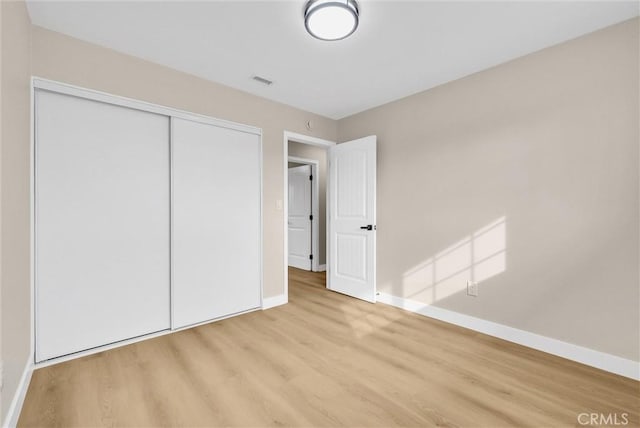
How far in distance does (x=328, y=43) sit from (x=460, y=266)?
7.83 ft

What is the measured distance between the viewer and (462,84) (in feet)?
9.52

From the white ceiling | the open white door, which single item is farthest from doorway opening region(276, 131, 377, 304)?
the white ceiling

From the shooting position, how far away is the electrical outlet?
279 centimetres

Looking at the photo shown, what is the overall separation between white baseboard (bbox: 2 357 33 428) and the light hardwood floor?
0.15 ft

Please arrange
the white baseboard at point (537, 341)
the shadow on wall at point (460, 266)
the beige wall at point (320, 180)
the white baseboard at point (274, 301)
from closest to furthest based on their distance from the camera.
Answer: the white baseboard at point (537, 341), the shadow on wall at point (460, 266), the white baseboard at point (274, 301), the beige wall at point (320, 180)

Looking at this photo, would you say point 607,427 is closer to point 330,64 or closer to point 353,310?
point 353,310

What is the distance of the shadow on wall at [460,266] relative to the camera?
266 centimetres

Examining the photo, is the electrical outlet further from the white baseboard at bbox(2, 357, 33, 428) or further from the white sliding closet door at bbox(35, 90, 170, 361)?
the white baseboard at bbox(2, 357, 33, 428)

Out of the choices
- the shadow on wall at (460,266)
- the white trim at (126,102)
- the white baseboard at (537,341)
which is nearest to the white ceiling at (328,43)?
the white trim at (126,102)

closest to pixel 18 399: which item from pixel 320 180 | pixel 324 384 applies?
pixel 324 384

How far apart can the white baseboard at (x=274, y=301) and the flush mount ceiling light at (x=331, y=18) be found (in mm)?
2731

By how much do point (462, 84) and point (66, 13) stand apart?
3293 mm

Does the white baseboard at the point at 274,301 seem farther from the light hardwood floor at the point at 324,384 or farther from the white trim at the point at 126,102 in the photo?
the white trim at the point at 126,102

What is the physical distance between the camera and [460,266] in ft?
9.53
